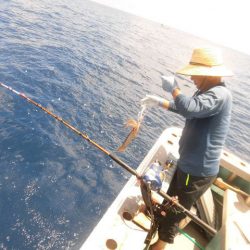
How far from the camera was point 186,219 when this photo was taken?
4125 millimetres

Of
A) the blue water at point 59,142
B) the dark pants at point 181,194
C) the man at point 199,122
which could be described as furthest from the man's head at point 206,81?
the blue water at point 59,142

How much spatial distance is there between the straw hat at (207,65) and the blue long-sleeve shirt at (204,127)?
0.62 ft

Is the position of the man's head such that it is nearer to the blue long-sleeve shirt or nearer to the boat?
the blue long-sleeve shirt

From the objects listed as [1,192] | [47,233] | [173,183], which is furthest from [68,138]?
[173,183]

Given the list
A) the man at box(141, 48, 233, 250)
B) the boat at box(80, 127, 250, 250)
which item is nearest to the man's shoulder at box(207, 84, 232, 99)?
the man at box(141, 48, 233, 250)

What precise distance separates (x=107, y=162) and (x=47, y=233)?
3206mm

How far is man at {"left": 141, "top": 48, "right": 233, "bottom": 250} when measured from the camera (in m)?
2.86

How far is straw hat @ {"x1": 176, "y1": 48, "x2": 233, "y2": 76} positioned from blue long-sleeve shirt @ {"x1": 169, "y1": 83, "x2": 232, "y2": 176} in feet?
0.62

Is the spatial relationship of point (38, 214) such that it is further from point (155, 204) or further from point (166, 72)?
point (166, 72)

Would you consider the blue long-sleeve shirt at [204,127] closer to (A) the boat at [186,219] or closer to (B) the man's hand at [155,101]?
(B) the man's hand at [155,101]

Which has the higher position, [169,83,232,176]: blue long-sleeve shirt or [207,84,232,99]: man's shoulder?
[207,84,232,99]: man's shoulder

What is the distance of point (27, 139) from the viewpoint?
289 inches

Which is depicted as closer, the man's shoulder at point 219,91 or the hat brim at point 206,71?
the man's shoulder at point 219,91

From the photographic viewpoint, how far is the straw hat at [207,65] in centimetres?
306
